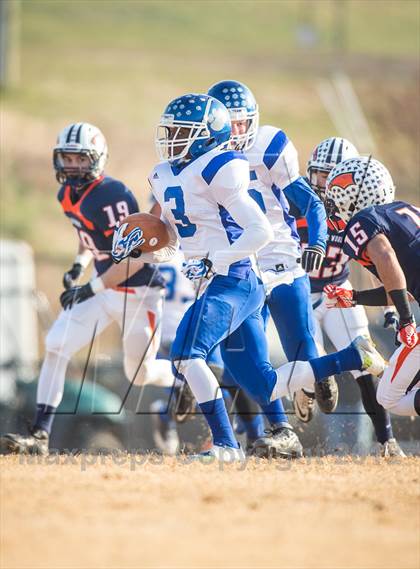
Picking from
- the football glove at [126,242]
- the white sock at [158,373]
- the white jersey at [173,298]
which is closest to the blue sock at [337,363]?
the football glove at [126,242]

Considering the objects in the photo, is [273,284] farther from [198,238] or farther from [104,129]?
[104,129]

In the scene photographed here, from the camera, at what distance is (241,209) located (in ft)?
21.4

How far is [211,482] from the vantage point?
5.84 metres

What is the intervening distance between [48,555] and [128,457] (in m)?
2.81

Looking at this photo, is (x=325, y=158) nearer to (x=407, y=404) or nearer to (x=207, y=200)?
(x=207, y=200)

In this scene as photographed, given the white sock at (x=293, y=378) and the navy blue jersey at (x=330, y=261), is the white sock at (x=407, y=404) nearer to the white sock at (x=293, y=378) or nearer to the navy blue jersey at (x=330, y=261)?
the white sock at (x=293, y=378)

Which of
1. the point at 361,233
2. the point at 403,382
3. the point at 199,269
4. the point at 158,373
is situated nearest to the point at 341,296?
the point at 361,233

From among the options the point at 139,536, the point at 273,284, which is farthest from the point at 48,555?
the point at 273,284

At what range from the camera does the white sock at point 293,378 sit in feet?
22.0

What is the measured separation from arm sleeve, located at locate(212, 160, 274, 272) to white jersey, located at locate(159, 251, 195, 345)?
158 inches

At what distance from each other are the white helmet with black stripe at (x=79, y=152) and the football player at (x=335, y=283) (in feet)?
5.44

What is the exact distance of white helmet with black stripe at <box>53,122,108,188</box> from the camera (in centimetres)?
850

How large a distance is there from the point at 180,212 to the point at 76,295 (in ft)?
6.28

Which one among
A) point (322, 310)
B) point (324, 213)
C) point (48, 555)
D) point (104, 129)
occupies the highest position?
point (104, 129)
